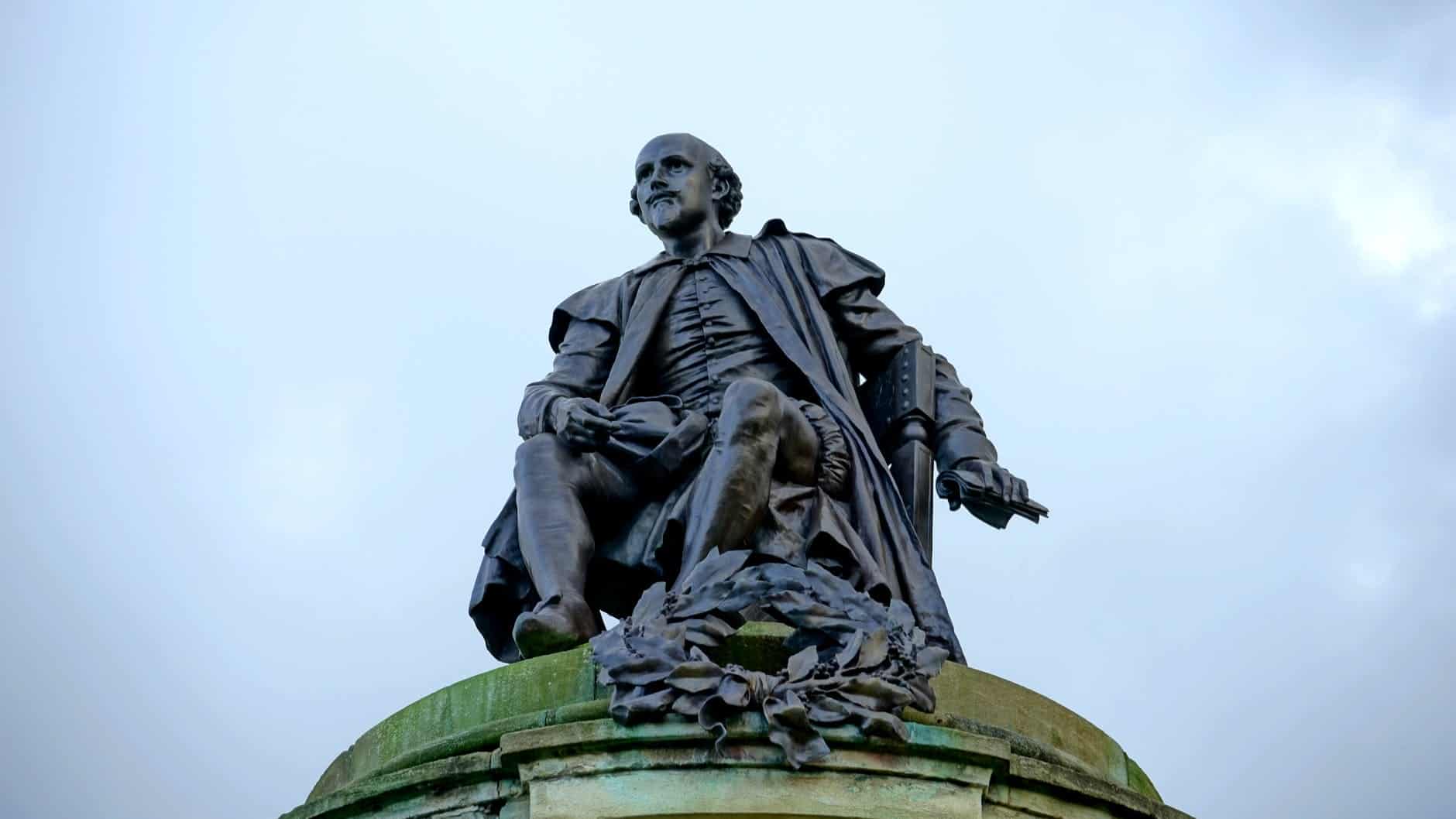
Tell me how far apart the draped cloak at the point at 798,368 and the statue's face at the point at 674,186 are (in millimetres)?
227

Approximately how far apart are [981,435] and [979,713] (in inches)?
113

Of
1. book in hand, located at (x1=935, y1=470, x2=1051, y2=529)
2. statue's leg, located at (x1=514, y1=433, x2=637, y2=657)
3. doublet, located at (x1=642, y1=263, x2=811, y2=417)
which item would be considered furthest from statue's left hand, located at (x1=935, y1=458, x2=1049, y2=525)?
statue's leg, located at (x1=514, y1=433, x2=637, y2=657)

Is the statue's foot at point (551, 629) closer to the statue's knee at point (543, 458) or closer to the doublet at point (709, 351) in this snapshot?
the statue's knee at point (543, 458)

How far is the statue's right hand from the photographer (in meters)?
12.9

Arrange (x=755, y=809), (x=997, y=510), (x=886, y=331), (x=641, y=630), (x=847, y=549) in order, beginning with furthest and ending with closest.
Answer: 1. (x=886, y=331)
2. (x=997, y=510)
3. (x=847, y=549)
4. (x=641, y=630)
5. (x=755, y=809)

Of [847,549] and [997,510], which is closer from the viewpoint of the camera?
[847,549]

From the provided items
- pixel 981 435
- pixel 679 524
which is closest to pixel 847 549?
pixel 679 524

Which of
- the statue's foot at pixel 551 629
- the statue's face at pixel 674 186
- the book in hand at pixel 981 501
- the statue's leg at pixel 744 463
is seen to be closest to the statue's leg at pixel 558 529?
the statue's foot at pixel 551 629

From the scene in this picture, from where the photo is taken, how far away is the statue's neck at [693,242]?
14633 mm

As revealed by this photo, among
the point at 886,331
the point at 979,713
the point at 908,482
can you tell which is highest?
the point at 886,331

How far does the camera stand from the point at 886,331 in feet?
47.4

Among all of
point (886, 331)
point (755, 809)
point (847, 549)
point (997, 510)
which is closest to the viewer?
point (755, 809)

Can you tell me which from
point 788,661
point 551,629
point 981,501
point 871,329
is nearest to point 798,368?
point 871,329

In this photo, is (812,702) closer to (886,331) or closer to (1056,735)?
(1056,735)
